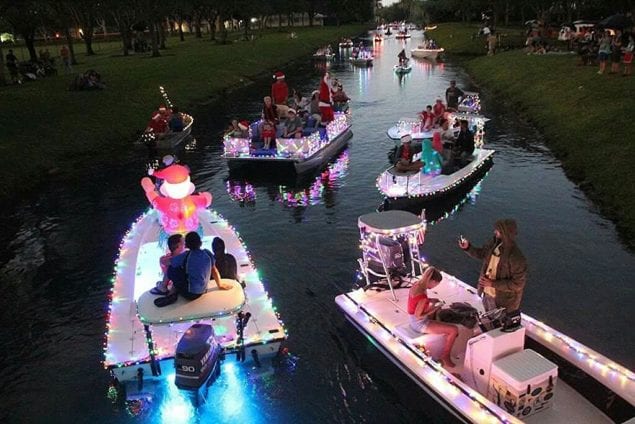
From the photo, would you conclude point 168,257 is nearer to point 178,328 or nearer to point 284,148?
point 178,328

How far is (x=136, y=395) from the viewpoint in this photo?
33.1ft

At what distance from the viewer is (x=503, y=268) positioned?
9461 millimetres

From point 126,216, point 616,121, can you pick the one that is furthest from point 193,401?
point 616,121

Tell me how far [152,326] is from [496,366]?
21.7 feet

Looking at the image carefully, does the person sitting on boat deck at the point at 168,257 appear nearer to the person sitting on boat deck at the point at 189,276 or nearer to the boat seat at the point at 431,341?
the person sitting on boat deck at the point at 189,276

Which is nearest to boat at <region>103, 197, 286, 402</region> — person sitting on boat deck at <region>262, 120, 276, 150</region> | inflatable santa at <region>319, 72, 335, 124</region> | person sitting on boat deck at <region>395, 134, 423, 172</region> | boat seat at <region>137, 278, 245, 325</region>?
boat seat at <region>137, 278, 245, 325</region>

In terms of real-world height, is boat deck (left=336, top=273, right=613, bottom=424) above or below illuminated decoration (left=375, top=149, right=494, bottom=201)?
below

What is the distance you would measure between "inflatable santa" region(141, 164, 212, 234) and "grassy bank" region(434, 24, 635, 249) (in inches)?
486

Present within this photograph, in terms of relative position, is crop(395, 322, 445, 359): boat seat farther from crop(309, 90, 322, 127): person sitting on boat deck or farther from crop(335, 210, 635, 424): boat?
crop(309, 90, 322, 127): person sitting on boat deck

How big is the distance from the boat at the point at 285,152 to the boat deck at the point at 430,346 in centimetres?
1183

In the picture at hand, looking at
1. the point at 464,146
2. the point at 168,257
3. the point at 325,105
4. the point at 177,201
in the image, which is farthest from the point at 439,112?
the point at 168,257

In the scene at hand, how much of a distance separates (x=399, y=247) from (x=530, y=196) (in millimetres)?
Answer: 9742

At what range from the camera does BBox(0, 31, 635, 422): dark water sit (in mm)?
10125

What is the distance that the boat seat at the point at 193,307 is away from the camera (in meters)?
9.14
